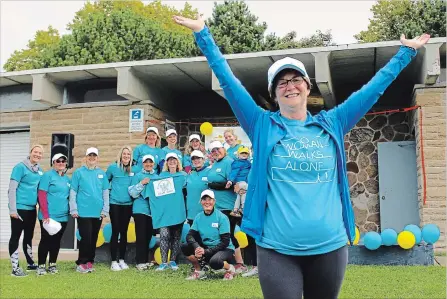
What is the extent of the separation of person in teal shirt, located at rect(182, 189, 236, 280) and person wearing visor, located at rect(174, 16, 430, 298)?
13.2ft

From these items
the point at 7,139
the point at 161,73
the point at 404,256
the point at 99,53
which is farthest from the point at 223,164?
the point at 99,53

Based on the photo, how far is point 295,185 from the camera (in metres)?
1.90

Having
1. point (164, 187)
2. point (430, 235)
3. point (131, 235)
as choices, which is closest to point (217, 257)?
point (164, 187)

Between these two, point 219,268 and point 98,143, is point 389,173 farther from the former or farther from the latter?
point 98,143

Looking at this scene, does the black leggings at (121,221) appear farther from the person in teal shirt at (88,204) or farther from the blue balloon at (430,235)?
the blue balloon at (430,235)

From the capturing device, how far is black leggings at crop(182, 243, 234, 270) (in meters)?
5.80

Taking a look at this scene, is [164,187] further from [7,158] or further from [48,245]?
[7,158]

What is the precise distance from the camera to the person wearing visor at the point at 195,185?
677 centimetres

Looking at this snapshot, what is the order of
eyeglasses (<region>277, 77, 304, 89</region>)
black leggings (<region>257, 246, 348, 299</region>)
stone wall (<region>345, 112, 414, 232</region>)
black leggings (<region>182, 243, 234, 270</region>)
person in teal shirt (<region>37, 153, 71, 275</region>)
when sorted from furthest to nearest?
stone wall (<region>345, 112, 414, 232</region>) < person in teal shirt (<region>37, 153, 71, 275</region>) < black leggings (<region>182, 243, 234, 270</region>) < eyeglasses (<region>277, 77, 304, 89</region>) < black leggings (<region>257, 246, 348, 299</region>)

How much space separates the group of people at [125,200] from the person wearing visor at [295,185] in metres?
4.24

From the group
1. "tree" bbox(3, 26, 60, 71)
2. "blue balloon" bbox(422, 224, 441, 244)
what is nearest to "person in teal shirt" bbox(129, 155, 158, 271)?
"blue balloon" bbox(422, 224, 441, 244)

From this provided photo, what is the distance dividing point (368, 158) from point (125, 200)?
5431mm

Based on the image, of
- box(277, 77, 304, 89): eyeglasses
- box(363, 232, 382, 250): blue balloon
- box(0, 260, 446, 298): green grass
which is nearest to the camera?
box(277, 77, 304, 89): eyeglasses

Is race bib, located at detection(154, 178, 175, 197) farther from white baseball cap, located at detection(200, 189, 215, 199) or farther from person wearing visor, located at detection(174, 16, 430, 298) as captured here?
person wearing visor, located at detection(174, 16, 430, 298)
